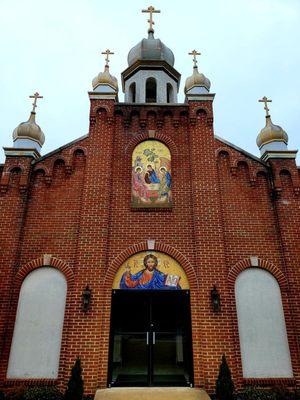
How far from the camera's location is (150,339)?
393 inches

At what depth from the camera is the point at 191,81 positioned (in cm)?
1324

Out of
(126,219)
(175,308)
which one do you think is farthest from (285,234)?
(126,219)

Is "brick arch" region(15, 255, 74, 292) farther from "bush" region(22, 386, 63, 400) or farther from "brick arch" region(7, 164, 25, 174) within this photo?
"brick arch" region(7, 164, 25, 174)

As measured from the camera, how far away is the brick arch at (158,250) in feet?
33.9

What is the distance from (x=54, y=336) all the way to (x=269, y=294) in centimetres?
623

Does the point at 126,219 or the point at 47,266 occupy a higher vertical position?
the point at 126,219

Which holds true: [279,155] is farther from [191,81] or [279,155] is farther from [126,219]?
[126,219]

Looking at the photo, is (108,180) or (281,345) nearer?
(281,345)

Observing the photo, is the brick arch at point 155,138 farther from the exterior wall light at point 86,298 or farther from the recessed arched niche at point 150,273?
the exterior wall light at point 86,298

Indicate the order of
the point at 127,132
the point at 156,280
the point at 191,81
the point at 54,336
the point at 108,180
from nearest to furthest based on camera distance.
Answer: the point at 54,336
the point at 156,280
the point at 108,180
the point at 127,132
the point at 191,81

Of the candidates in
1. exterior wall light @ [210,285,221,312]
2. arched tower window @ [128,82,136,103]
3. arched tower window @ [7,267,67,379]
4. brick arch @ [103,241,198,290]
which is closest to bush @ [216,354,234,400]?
exterior wall light @ [210,285,221,312]

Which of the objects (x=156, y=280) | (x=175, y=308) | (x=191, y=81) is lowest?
(x=175, y=308)

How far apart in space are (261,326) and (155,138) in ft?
22.2

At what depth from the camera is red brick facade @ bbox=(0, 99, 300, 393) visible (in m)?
9.75
